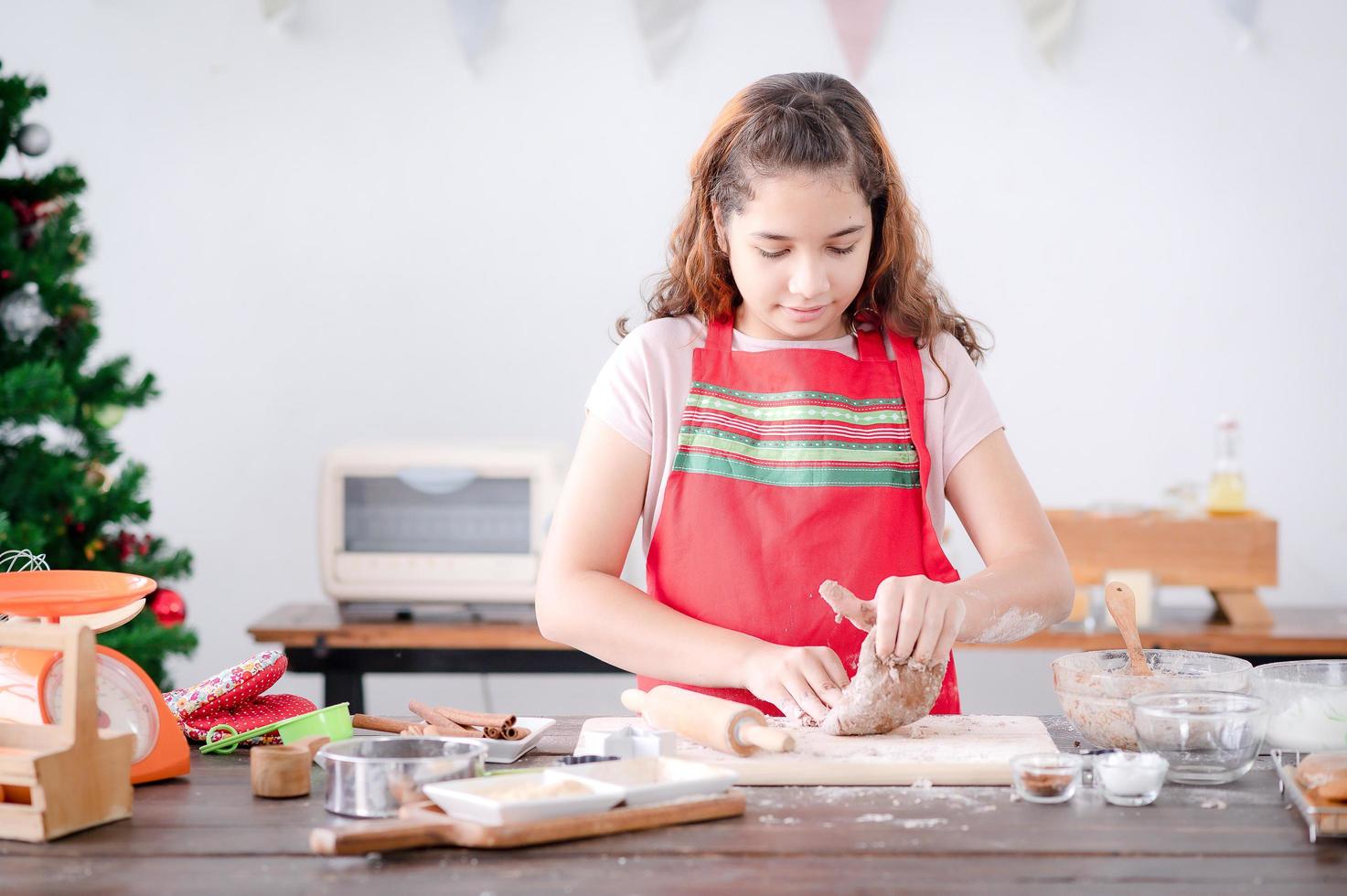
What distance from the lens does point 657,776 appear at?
→ 1160 millimetres

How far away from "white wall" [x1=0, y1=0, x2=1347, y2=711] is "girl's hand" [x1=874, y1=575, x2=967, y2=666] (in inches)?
81.5

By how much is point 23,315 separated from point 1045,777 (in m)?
2.11

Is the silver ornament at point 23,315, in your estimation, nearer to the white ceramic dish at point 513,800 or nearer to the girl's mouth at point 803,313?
the girl's mouth at point 803,313

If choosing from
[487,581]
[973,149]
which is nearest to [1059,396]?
[973,149]

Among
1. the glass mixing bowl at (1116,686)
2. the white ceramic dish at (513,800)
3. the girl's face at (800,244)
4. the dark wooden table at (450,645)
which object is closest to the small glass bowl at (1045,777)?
the glass mixing bowl at (1116,686)

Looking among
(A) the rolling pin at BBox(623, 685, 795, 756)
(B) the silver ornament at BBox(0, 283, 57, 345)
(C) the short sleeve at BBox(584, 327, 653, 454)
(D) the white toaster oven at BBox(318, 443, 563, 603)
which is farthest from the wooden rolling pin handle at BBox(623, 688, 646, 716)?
(B) the silver ornament at BBox(0, 283, 57, 345)

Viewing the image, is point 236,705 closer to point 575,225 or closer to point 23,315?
point 23,315

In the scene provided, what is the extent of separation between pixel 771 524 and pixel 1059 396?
191cm

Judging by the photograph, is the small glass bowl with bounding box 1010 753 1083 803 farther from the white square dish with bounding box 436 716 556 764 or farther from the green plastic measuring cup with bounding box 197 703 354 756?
the green plastic measuring cup with bounding box 197 703 354 756

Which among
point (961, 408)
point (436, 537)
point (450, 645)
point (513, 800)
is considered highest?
point (961, 408)

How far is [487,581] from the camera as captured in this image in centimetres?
286

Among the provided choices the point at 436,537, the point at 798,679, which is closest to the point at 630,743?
the point at 798,679

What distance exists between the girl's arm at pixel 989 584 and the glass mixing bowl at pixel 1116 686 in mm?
94

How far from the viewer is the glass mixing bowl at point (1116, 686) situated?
1.30 metres
